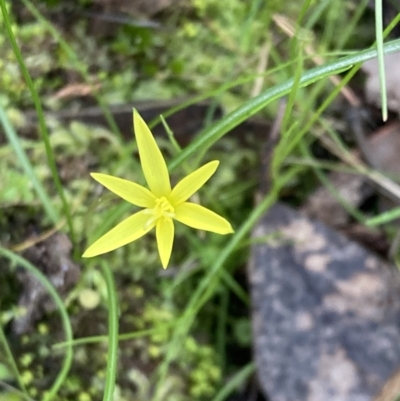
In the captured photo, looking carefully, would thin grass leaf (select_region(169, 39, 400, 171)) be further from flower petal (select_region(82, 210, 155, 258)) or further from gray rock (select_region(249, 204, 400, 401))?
gray rock (select_region(249, 204, 400, 401))

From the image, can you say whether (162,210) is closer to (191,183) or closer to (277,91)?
(191,183)

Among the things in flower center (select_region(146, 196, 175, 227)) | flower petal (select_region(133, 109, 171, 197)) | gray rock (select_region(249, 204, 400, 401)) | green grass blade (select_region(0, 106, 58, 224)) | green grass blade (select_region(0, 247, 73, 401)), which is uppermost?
flower petal (select_region(133, 109, 171, 197))

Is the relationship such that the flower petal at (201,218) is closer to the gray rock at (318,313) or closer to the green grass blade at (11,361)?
the green grass blade at (11,361)

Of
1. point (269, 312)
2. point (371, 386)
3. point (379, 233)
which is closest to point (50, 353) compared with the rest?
point (269, 312)

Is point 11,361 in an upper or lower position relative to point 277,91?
lower

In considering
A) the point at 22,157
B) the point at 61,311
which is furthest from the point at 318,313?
the point at 22,157

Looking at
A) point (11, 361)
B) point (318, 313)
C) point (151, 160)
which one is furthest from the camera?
point (318, 313)

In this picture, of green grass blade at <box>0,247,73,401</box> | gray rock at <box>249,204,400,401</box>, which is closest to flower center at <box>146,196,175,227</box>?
green grass blade at <box>0,247,73,401</box>
